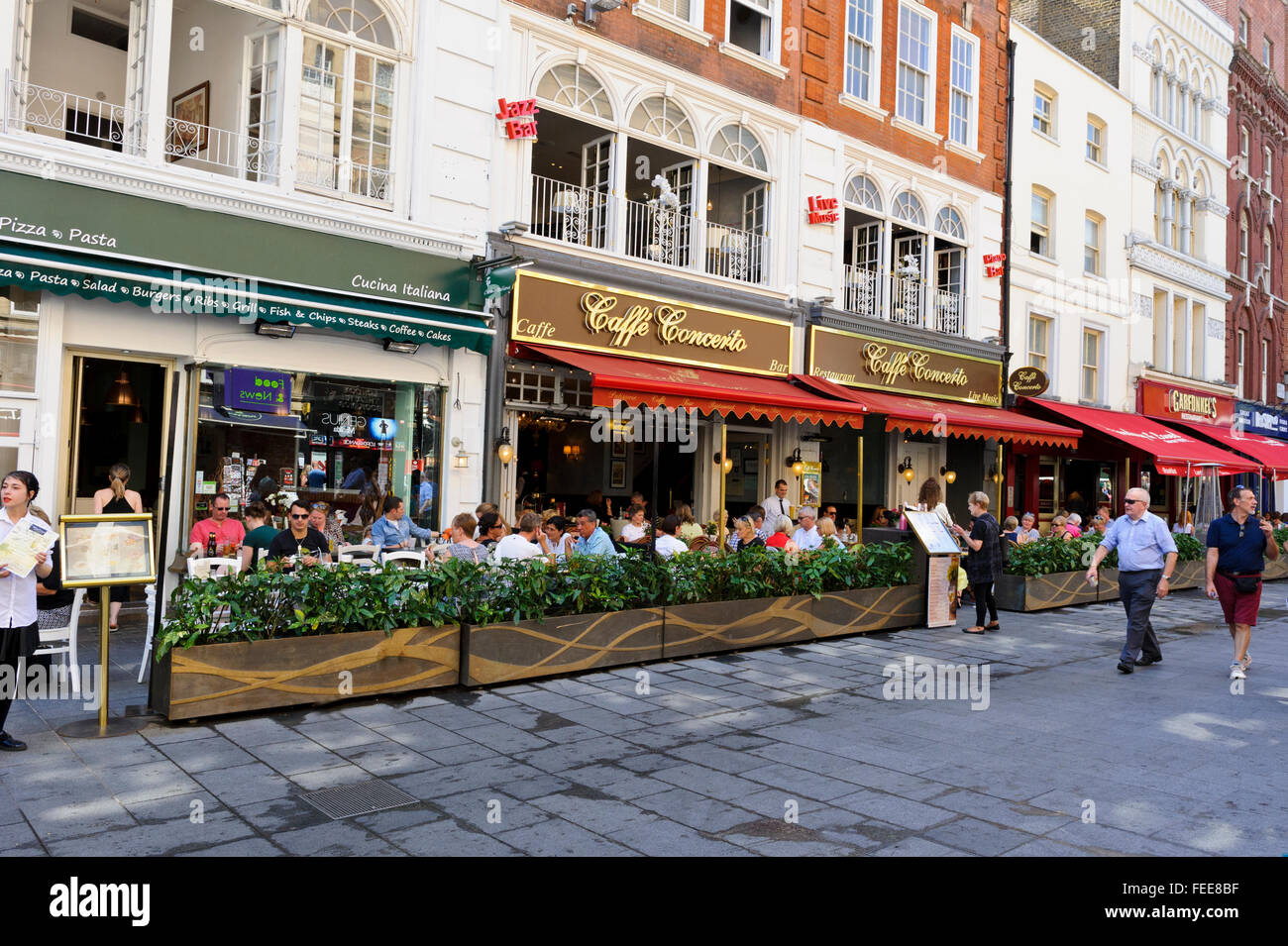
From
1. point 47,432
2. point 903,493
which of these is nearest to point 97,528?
point 47,432

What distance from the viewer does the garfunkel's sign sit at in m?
24.9

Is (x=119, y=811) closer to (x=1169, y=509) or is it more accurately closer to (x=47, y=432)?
(x=47, y=432)

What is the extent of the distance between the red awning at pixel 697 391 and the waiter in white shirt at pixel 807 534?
1.78m

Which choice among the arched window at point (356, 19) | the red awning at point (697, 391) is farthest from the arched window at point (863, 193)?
the arched window at point (356, 19)

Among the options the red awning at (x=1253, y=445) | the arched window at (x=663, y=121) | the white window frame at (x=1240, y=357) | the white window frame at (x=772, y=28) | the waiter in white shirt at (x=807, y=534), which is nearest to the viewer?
the waiter in white shirt at (x=807, y=534)

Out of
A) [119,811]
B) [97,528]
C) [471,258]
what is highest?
[471,258]

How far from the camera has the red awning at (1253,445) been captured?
25.0m

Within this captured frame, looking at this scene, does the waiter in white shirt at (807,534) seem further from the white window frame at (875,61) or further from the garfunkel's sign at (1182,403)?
the garfunkel's sign at (1182,403)

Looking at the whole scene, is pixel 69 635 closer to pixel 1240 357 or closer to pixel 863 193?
pixel 863 193

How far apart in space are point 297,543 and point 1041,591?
993 cm

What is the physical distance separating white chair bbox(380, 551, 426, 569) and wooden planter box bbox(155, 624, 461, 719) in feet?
4.15

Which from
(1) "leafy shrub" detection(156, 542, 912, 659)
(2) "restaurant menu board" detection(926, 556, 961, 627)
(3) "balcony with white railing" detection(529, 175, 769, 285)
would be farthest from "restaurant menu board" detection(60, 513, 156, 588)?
(2) "restaurant menu board" detection(926, 556, 961, 627)

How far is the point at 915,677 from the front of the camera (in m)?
8.52
